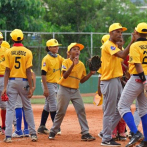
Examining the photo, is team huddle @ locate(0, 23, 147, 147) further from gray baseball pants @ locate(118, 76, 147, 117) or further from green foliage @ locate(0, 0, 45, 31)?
green foliage @ locate(0, 0, 45, 31)

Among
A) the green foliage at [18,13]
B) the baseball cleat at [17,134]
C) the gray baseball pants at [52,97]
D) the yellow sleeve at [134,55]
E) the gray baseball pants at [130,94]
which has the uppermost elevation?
the green foliage at [18,13]

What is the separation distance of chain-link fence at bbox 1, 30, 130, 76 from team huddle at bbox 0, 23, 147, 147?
1269 cm

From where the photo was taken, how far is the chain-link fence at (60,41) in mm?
24406

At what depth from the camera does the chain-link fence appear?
2441 cm

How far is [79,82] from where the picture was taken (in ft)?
33.6

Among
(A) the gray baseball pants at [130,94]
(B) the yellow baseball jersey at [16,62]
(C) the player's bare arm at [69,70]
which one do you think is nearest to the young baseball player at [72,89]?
(C) the player's bare arm at [69,70]

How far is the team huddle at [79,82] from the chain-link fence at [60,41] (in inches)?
500

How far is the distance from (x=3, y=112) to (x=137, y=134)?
4039mm

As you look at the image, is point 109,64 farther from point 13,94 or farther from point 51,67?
point 51,67

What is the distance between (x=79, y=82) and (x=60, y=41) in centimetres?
1511

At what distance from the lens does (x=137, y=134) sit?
321 inches

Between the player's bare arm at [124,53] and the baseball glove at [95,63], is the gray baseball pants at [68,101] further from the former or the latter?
the player's bare arm at [124,53]

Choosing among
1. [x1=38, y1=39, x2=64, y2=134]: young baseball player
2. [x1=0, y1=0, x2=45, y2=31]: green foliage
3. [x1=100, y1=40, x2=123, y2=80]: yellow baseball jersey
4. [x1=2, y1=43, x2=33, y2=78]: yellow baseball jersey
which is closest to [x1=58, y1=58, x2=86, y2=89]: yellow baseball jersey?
[x1=2, y1=43, x2=33, y2=78]: yellow baseball jersey

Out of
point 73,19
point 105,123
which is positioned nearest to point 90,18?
point 73,19
